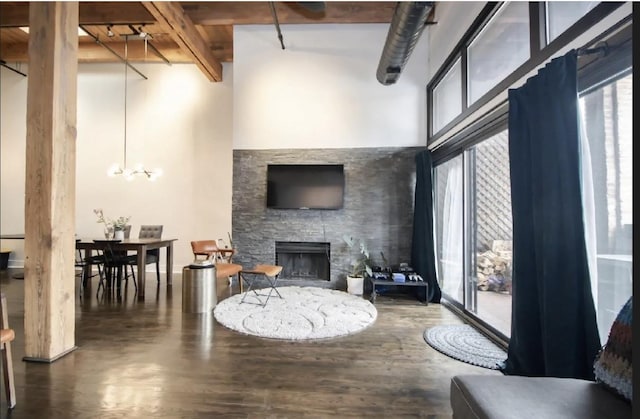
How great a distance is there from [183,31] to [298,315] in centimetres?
445

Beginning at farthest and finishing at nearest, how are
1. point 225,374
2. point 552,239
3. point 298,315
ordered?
1. point 298,315
2. point 225,374
3. point 552,239

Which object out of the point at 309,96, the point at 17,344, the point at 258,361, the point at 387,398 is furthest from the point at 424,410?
the point at 309,96

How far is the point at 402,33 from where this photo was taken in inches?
120

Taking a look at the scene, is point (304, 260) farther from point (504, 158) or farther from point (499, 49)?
point (499, 49)

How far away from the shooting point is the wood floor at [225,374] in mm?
1697

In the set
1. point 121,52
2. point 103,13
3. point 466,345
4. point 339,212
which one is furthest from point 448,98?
point 121,52

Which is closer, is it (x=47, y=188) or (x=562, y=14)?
(x=562, y=14)

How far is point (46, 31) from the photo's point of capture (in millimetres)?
2283

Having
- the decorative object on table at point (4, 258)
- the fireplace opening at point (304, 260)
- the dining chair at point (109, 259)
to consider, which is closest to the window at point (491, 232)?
the fireplace opening at point (304, 260)

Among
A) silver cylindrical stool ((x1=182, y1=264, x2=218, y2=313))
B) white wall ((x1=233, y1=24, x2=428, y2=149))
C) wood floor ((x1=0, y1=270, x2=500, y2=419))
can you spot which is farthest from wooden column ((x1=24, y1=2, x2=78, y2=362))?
white wall ((x1=233, y1=24, x2=428, y2=149))

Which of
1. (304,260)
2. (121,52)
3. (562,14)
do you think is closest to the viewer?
(562,14)

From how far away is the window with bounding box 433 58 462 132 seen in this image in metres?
3.70

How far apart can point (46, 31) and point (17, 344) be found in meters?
2.68

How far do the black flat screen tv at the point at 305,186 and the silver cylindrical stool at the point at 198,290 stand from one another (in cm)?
173
